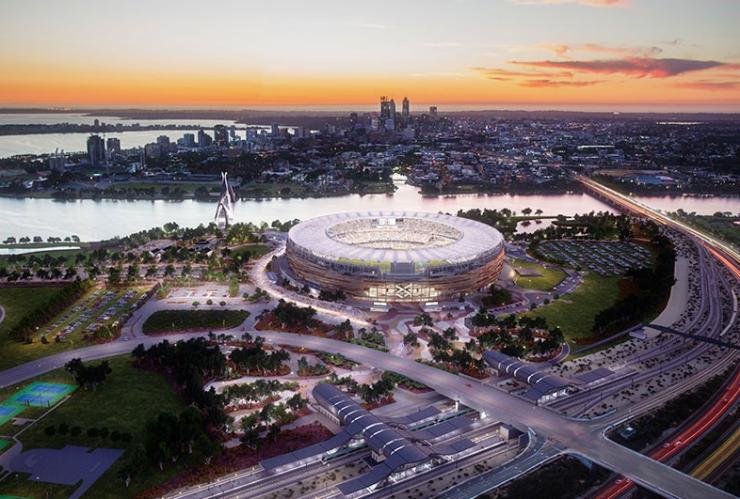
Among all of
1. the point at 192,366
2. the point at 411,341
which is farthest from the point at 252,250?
the point at 192,366

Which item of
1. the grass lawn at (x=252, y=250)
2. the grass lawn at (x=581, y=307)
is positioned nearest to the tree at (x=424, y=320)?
the grass lawn at (x=581, y=307)

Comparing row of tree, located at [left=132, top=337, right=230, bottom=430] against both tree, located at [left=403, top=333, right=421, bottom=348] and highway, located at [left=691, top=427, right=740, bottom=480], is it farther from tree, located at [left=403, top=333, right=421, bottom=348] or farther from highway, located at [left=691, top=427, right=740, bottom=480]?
highway, located at [left=691, top=427, right=740, bottom=480]

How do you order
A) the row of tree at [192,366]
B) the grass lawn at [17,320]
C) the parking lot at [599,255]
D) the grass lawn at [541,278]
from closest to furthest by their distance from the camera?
1. the row of tree at [192,366]
2. the grass lawn at [17,320]
3. the grass lawn at [541,278]
4. the parking lot at [599,255]

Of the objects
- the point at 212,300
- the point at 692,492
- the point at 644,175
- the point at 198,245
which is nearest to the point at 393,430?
the point at 692,492

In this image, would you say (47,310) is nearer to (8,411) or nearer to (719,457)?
(8,411)

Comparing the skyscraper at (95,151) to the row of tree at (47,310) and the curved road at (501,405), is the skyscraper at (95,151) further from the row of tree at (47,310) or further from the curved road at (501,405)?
the curved road at (501,405)

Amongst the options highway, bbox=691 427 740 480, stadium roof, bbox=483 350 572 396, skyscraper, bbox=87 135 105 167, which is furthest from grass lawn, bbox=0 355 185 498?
skyscraper, bbox=87 135 105 167
